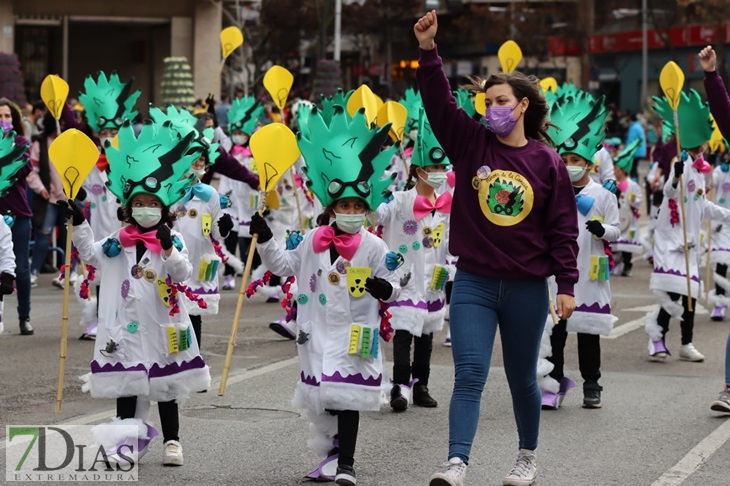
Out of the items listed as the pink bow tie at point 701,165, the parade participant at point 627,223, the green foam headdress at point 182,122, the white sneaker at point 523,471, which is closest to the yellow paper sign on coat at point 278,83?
the green foam headdress at point 182,122

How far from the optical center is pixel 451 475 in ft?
20.8

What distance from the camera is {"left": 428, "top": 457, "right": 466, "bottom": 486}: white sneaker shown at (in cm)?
630

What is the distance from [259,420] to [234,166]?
350 centimetres

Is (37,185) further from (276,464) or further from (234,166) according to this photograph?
(276,464)

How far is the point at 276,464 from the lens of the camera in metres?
7.59

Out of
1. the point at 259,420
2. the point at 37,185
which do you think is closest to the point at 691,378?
the point at 259,420

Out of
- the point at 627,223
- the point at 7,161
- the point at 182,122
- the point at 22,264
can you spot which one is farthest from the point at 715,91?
the point at 627,223

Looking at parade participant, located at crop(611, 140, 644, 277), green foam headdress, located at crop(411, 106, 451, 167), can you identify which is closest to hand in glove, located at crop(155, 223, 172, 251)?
green foam headdress, located at crop(411, 106, 451, 167)

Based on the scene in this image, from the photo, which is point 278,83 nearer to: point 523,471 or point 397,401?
point 397,401

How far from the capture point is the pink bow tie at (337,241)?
287 inches

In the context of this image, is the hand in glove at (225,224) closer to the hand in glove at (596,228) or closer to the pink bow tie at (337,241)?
the pink bow tie at (337,241)

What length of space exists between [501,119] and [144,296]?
219 centimetres

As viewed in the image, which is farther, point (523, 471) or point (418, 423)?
point (418, 423)

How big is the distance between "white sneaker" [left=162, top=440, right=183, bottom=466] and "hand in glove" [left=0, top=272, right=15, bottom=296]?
67.9 inches
